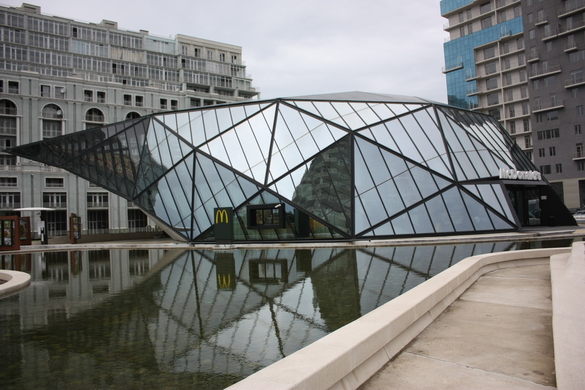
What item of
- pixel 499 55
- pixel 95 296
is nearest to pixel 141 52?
pixel 499 55

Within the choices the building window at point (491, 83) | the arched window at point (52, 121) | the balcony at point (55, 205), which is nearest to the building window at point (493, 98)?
the building window at point (491, 83)

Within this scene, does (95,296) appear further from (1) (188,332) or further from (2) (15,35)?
(2) (15,35)

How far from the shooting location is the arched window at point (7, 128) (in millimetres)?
76438

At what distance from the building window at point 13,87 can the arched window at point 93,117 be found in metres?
11.5

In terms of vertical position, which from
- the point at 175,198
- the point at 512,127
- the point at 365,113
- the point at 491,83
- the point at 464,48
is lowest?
the point at 175,198

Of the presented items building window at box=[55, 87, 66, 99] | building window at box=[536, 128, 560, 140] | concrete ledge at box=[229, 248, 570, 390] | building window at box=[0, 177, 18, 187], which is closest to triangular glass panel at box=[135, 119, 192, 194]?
concrete ledge at box=[229, 248, 570, 390]

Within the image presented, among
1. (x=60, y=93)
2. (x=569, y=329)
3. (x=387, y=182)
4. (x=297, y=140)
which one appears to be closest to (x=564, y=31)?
(x=387, y=182)

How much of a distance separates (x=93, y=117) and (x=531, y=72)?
8553 centimetres

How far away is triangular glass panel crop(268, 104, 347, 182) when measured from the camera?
1318 inches

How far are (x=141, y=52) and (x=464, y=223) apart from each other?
89355mm

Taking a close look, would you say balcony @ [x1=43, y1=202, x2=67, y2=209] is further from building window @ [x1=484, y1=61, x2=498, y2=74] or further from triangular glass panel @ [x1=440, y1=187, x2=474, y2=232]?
building window @ [x1=484, y1=61, x2=498, y2=74]

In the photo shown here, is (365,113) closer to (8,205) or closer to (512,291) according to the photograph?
(512,291)

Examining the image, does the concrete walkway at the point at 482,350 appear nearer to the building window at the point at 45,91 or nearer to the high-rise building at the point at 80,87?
the high-rise building at the point at 80,87

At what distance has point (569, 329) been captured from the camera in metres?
5.41
